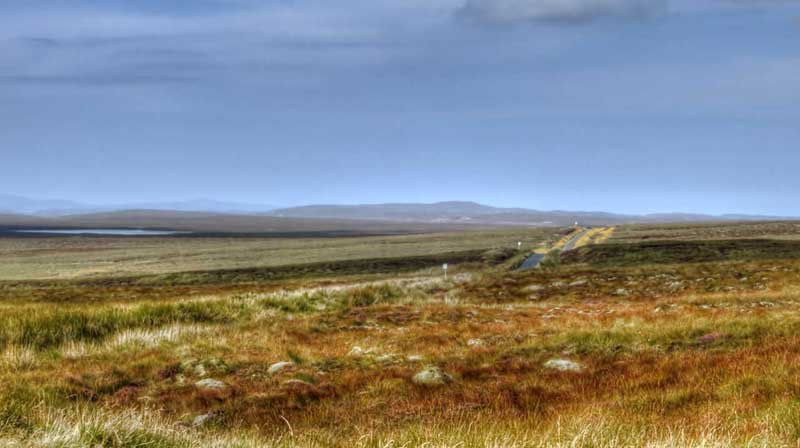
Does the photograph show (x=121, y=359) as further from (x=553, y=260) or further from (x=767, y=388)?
(x=553, y=260)

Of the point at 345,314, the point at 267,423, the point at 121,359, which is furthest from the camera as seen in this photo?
the point at 345,314

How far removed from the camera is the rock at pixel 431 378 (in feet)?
37.0

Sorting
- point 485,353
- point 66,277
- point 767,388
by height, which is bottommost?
point 66,277

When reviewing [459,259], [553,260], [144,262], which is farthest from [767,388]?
[144,262]

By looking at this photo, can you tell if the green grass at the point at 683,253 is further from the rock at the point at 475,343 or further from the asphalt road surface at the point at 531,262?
the rock at the point at 475,343

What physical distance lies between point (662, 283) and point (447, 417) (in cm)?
3285

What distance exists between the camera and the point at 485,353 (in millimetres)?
14570

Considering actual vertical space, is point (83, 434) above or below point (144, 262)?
above

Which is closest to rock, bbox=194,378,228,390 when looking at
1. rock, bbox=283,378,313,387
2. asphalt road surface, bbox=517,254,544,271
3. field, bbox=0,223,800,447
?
field, bbox=0,223,800,447

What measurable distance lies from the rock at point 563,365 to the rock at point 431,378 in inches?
87.4

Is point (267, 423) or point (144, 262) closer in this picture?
point (267, 423)

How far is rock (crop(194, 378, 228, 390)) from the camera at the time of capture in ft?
37.9

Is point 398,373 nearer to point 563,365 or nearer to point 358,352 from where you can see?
point 358,352

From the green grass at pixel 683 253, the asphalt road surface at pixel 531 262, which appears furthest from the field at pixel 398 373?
the asphalt road surface at pixel 531 262
